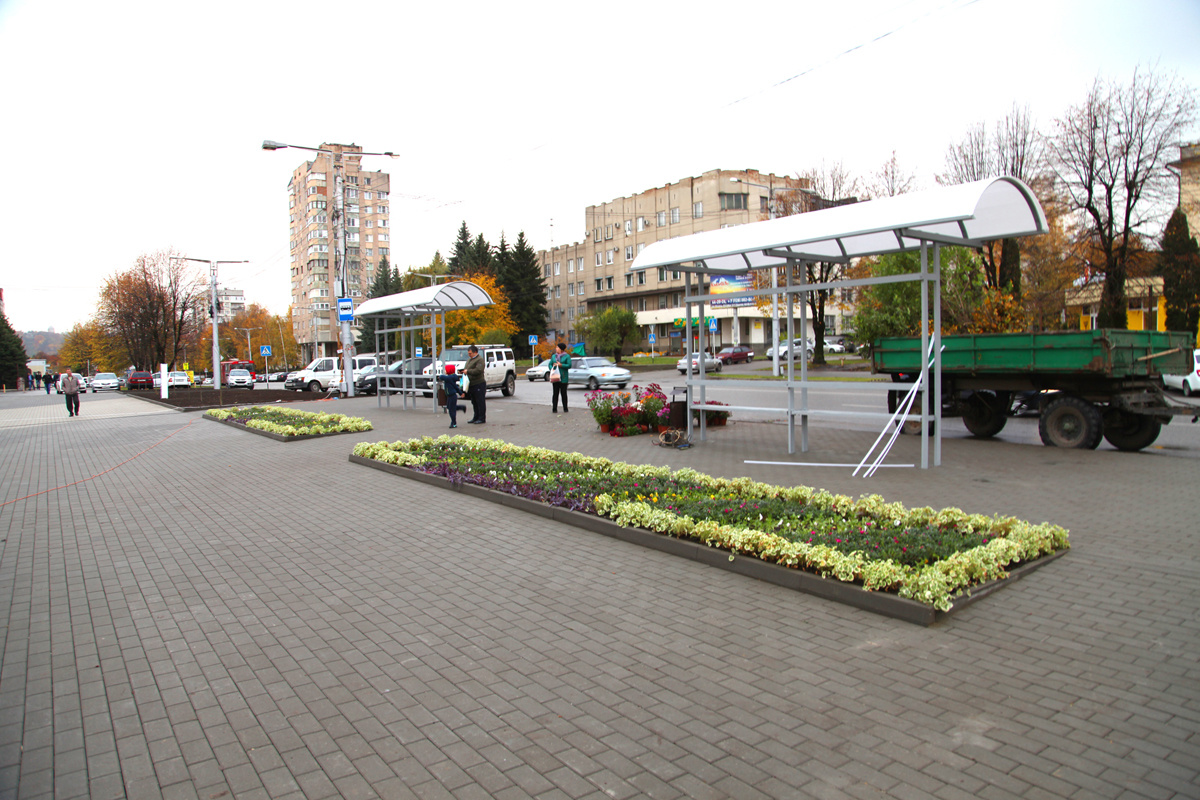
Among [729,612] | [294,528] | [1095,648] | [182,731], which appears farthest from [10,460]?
[1095,648]

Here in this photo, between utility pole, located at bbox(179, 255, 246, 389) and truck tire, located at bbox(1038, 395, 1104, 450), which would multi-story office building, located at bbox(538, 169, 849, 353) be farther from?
truck tire, located at bbox(1038, 395, 1104, 450)

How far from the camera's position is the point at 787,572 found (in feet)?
17.8

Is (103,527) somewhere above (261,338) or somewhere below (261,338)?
below

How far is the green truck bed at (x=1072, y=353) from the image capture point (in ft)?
35.7

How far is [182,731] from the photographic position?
3.48 m

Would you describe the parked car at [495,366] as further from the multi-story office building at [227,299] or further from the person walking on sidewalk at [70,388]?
the multi-story office building at [227,299]

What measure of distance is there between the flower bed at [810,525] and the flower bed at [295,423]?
8.12 m

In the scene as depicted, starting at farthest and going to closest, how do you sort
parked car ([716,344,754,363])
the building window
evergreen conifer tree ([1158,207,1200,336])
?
the building window → parked car ([716,344,754,363]) → evergreen conifer tree ([1158,207,1200,336])

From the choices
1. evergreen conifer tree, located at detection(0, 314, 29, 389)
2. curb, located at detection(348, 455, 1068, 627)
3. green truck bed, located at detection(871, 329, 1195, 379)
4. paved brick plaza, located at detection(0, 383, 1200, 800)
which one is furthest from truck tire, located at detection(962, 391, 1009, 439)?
evergreen conifer tree, located at detection(0, 314, 29, 389)

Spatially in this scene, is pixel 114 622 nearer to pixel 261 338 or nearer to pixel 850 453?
pixel 850 453

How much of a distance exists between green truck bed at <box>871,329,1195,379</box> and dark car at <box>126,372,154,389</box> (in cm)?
5961

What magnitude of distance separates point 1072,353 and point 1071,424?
4.11 ft

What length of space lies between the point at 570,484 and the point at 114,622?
457 cm

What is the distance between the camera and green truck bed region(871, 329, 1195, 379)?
10867 mm
